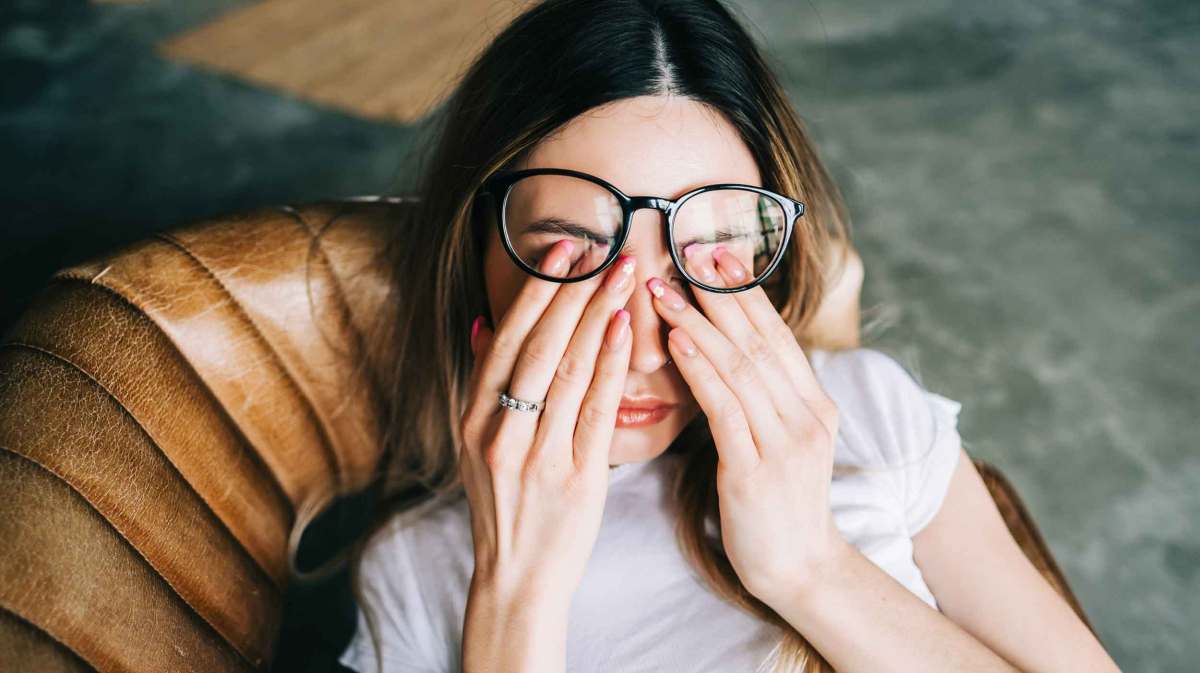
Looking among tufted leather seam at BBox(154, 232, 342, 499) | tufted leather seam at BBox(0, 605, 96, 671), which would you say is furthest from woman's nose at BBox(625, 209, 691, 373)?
tufted leather seam at BBox(0, 605, 96, 671)

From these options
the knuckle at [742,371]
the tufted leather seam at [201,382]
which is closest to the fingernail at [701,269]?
the knuckle at [742,371]

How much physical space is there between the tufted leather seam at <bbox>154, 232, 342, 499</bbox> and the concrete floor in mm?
813

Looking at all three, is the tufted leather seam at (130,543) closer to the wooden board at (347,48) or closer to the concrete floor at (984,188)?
the concrete floor at (984,188)

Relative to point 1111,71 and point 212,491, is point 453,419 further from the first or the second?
point 1111,71

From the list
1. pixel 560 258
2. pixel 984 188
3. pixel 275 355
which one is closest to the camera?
pixel 560 258

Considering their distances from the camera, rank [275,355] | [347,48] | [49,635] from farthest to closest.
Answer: [347,48] < [275,355] < [49,635]

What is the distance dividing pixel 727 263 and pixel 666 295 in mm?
99

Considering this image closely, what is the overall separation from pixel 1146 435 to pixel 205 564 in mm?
2548

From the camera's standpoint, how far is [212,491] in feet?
3.84

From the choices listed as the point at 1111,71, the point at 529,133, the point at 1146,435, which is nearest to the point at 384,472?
the point at 529,133

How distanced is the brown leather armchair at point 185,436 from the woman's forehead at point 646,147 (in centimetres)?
46

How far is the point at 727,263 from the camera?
111 cm

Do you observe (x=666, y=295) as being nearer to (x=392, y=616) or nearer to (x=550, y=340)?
(x=550, y=340)

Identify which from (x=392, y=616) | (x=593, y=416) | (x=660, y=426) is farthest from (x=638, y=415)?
(x=392, y=616)
